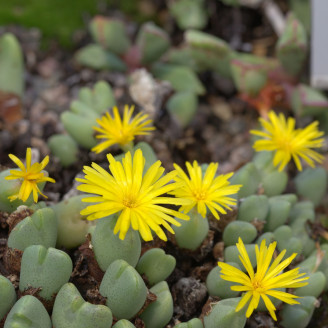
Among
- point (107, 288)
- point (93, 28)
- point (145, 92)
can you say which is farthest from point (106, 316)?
point (93, 28)

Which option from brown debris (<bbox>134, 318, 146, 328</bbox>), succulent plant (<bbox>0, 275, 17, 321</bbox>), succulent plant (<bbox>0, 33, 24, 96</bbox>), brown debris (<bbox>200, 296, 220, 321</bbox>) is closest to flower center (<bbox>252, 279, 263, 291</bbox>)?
brown debris (<bbox>200, 296, 220, 321</bbox>)

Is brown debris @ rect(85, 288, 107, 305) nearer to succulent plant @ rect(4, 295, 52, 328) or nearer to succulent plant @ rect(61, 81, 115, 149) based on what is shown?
succulent plant @ rect(4, 295, 52, 328)

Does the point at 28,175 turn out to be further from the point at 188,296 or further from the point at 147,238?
the point at 188,296

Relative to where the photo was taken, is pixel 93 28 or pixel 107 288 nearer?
pixel 107 288

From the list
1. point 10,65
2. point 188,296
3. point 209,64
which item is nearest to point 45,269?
point 188,296

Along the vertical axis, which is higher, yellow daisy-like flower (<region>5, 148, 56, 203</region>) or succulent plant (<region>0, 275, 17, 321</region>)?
yellow daisy-like flower (<region>5, 148, 56, 203</region>)

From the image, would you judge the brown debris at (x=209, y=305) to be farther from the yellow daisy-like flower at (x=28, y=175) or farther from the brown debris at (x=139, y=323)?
the yellow daisy-like flower at (x=28, y=175)

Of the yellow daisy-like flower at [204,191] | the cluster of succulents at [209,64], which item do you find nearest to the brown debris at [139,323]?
the yellow daisy-like flower at [204,191]

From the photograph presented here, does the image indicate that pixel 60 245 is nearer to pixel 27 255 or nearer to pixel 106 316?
pixel 27 255
